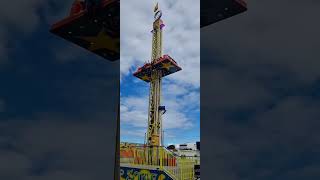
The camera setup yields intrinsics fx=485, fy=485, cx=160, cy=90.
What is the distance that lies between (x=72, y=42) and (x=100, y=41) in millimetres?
644

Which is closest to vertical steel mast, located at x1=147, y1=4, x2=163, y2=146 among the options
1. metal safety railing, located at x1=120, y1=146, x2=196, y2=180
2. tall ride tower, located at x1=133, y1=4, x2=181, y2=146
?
tall ride tower, located at x1=133, y1=4, x2=181, y2=146

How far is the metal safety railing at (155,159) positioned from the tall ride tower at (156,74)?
0.16m

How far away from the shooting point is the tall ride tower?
8328 mm

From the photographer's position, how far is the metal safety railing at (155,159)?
8.24m

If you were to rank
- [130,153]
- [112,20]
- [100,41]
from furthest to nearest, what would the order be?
[100,41]
[112,20]
[130,153]

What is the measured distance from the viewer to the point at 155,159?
27.2 feet

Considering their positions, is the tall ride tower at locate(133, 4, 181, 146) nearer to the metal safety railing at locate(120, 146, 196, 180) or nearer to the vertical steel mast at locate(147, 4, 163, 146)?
the vertical steel mast at locate(147, 4, 163, 146)

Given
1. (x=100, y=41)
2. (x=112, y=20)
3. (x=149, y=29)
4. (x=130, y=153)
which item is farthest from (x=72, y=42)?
(x=130, y=153)

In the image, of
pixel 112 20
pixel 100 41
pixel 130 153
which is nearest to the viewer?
pixel 130 153

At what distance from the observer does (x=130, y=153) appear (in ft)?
27.0

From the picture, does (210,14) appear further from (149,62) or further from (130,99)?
(130,99)

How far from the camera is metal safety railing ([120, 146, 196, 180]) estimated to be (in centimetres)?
824

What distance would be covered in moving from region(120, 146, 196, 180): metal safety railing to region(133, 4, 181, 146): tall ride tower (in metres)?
0.16

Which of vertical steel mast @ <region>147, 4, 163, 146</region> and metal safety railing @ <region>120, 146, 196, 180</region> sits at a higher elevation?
vertical steel mast @ <region>147, 4, 163, 146</region>
